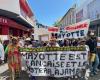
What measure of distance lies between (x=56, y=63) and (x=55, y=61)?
0.27 feet

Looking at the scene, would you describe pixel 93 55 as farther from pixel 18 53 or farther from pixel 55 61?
pixel 18 53

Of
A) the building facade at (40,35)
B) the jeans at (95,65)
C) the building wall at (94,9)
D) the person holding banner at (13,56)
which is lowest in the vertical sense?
the jeans at (95,65)

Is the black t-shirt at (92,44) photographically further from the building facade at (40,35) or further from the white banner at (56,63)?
the building facade at (40,35)

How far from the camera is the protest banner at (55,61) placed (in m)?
10.5

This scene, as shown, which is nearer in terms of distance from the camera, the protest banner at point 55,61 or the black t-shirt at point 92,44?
the protest banner at point 55,61

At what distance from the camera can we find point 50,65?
10523 mm

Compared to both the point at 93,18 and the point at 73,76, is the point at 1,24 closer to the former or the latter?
the point at 93,18

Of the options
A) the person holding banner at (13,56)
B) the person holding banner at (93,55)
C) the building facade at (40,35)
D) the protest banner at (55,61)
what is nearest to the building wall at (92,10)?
the building facade at (40,35)

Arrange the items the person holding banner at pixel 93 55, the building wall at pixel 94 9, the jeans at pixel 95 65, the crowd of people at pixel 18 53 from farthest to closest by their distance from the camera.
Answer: the building wall at pixel 94 9 → the jeans at pixel 95 65 → the person holding banner at pixel 93 55 → the crowd of people at pixel 18 53

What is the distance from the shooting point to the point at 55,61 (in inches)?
415

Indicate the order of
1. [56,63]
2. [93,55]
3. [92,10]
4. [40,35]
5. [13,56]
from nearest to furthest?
[56,63], [13,56], [93,55], [40,35], [92,10]

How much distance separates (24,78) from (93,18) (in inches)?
684

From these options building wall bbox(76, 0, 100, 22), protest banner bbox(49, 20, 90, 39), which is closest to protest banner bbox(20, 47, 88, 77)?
protest banner bbox(49, 20, 90, 39)

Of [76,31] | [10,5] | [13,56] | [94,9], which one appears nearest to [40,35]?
[76,31]
